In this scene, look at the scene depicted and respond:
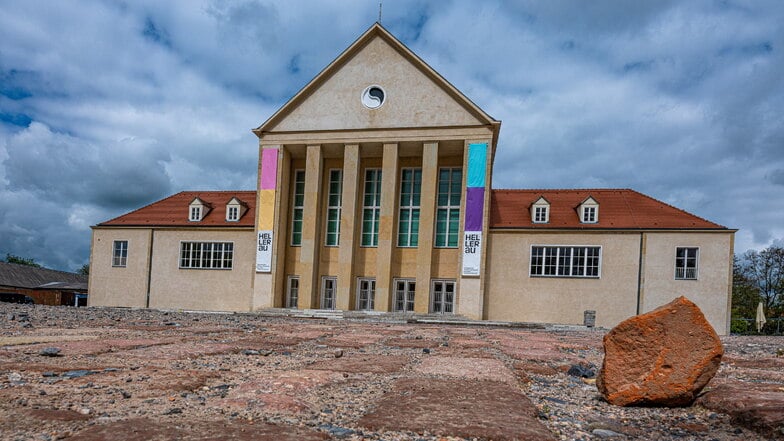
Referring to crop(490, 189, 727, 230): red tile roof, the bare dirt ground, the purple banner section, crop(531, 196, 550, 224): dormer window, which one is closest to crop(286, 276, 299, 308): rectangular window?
the purple banner section

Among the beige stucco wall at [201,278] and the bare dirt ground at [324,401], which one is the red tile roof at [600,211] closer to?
the beige stucco wall at [201,278]

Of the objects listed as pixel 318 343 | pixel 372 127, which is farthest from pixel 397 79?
pixel 318 343

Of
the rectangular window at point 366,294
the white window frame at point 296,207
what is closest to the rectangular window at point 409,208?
the rectangular window at point 366,294

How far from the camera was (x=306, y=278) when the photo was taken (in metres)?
27.0

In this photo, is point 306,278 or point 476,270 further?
point 306,278

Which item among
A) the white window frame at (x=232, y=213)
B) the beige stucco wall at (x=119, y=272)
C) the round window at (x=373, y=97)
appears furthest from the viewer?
the beige stucco wall at (x=119, y=272)

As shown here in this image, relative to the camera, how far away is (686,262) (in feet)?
80.6

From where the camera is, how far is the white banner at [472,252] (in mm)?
25422

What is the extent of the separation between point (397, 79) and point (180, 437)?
2616 cm

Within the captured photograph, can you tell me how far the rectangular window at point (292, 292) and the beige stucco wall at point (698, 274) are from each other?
55.8 ft

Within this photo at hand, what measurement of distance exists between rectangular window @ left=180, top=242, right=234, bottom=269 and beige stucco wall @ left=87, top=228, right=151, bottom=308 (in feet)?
7.28

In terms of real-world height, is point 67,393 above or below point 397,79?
below

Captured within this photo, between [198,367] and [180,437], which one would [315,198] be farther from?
[180,437]

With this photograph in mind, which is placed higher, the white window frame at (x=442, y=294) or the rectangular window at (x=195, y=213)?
the rectangular window at (x=195, y=213)
